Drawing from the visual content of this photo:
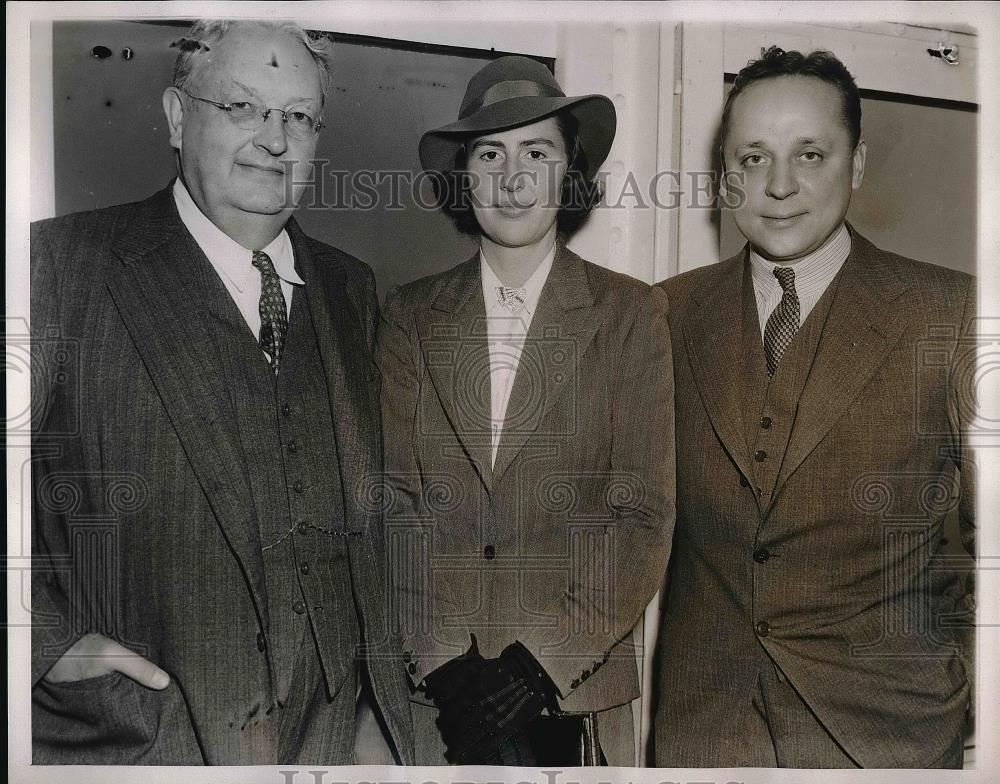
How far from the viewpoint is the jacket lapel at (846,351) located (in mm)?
2271

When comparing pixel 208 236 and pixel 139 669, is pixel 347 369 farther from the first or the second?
pixel 139 669

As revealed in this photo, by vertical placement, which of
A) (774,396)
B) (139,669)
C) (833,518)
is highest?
(774,396)

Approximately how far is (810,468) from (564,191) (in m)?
0.91

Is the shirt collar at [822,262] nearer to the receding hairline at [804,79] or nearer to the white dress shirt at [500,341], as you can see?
the receding hairline at [804,79]

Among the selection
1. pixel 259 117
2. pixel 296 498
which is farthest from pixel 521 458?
pixel 259 117

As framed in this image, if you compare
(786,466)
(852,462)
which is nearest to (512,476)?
(786,466)

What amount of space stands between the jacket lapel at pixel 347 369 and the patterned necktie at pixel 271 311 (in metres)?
0.07

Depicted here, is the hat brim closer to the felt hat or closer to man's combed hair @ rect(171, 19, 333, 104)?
the felt hat

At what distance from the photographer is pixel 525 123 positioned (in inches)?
89.2

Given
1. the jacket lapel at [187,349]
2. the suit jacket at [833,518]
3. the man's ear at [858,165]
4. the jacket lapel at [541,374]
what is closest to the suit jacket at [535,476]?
the jacket lapel at [541,374]

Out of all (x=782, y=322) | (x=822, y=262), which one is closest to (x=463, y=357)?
(x=782, y=322)

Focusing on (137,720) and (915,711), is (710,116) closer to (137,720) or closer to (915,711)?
(915,711)

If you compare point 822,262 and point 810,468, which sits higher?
point 822,262

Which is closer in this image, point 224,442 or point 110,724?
point 224,442
